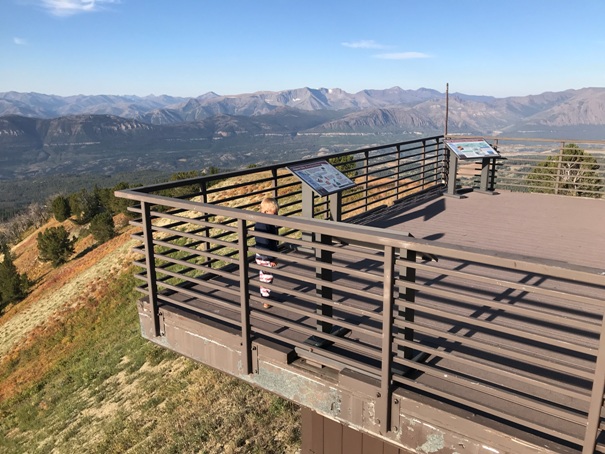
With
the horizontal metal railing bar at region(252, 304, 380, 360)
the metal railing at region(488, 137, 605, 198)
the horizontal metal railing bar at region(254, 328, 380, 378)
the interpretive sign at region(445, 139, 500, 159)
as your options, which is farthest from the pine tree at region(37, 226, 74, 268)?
the horizontal metal railing bar at region(252, 304, 380, 360)

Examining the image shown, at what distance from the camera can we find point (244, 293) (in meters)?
3.90

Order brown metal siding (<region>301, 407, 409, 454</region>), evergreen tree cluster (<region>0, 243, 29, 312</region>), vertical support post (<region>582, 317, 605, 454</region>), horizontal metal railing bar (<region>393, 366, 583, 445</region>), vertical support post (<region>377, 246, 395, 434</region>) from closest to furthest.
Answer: vertical support post (<region>582, 317, 605, 454</region>), horizontal metal railing bar (<region>393, 366, 583, 445</region>), vertical support post (<region>377, 246, 395, 434</region>), brown metal siding (<region>301, 407, 409, 454</region>), evergreen tree cluster (<region>0, 243, 29, 312</region>)

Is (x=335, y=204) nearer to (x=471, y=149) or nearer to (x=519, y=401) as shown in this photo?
(x=471, y=149)

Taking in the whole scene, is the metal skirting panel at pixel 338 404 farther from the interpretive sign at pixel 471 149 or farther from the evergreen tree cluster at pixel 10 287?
the evergreen tree cluster at pixel 10 287

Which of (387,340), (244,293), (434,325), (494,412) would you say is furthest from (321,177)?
(494,412)

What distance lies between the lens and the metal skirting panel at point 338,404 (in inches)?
118

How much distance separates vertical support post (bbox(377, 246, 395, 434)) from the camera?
2.98 metres

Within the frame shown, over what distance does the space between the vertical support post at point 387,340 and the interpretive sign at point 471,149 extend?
807cm

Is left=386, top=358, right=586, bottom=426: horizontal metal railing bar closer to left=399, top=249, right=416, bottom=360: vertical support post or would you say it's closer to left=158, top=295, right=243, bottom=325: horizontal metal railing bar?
left=399, top=249, right=416, bottom=360: vertical support post

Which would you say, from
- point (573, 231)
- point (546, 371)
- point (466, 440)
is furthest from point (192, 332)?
point (573, 231)

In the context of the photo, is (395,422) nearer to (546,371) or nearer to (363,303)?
(546,371)

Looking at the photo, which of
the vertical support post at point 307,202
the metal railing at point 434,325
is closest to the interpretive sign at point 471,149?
the vertical support post at point 307,202

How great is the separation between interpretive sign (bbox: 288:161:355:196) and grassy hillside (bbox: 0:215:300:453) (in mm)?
3918

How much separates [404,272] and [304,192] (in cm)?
386
